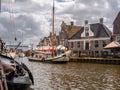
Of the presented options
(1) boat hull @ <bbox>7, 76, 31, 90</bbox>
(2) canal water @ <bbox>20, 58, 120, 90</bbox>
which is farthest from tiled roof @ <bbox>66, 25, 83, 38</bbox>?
(1) boat hull @ <bbox>7, 76, 31, 90</bbox>

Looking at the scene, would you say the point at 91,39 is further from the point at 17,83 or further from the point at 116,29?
the point at 17,83

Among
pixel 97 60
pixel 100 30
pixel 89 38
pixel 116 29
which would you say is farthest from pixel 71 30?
pixel 97 60

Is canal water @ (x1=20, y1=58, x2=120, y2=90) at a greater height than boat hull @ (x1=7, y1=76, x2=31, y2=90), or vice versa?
boat hull @ (x1=7, y1=76, x2=31, y2=90)

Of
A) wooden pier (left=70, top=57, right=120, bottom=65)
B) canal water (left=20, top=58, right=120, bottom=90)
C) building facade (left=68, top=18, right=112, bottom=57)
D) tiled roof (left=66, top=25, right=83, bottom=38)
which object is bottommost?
canal water (left=20, top=58, right=120, bottom=90)

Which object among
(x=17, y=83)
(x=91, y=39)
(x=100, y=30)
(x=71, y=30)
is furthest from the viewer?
(x=71, y=30)

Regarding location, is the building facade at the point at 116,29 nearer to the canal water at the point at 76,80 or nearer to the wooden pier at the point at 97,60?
the wooden pier at the point at 97,60

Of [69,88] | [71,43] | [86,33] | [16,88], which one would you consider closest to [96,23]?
[86,33]

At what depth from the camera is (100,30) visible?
6506cm

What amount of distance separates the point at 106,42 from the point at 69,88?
4574 centimetres

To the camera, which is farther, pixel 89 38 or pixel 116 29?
pixel 89 38

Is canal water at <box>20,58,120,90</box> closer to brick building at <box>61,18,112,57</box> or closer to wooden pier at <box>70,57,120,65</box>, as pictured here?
wooden pier at <box>70,57,120,65</box>

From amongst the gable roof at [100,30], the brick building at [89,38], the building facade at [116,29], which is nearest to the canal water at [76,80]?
the building facade at [116,29]

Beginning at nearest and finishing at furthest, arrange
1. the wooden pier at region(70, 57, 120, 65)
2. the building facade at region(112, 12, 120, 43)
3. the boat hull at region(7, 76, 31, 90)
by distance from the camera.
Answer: the boat hull at region(7, 76, 31, 90), the wooden pier at region(70, 57, 120, 65), the building facade at region(112, 12, 120, 43)

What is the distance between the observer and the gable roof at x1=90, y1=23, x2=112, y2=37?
63.1m
